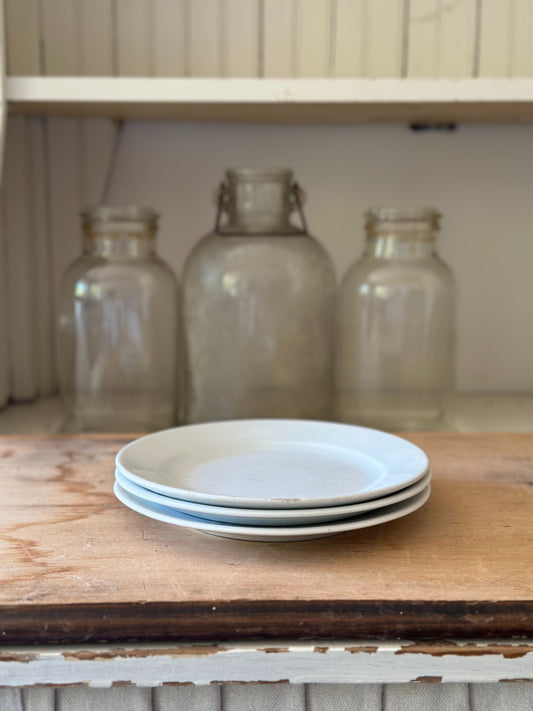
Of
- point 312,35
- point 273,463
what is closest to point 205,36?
point 312,35

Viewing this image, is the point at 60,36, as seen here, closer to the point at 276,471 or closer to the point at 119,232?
the point at 119,232

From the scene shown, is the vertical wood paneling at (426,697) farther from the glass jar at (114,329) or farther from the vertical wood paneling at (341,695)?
the glass jar at (114,329)

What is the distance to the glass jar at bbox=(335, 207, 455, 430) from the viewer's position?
3.59 ft

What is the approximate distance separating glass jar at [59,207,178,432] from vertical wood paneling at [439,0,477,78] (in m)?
0.53

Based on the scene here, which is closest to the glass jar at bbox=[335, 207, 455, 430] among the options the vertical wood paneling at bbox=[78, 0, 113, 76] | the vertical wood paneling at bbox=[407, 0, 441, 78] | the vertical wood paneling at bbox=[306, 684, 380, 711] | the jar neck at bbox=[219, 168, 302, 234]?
the jar neck at bbox=[219, 168, 302, 234]

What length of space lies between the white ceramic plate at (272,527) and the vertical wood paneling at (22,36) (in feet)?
2.57

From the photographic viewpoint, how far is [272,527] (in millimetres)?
567

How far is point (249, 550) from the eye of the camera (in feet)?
1.95

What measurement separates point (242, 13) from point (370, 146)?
1.00ft

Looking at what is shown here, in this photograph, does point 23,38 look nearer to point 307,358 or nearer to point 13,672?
Result: point 307,358

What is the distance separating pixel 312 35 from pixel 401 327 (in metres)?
0.49

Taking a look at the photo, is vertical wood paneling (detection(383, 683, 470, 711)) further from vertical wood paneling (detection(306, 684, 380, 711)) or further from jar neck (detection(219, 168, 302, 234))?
jar neck (detection(219, 168, 302, 234))

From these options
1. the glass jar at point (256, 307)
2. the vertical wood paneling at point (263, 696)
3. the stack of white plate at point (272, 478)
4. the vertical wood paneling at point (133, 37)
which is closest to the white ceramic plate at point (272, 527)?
the stack of white plate at point (272, 478)

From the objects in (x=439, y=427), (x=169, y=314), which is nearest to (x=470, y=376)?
(x=439, y=427)
